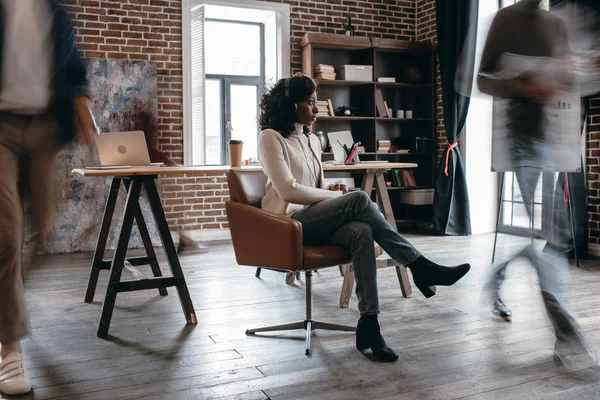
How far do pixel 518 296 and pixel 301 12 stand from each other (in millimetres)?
4182

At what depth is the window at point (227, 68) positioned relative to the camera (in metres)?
6.01

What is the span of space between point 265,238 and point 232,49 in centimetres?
430

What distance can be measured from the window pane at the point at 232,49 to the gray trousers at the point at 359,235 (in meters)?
4.06

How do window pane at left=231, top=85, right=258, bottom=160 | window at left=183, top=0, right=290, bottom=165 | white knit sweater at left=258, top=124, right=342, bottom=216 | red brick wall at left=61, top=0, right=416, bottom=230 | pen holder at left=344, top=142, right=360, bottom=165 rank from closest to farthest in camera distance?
white knit sweater at left=258, top=124, right=342, bottom=216 < pen holder at left=344, top=142, right=360, bottom=165 < red brick wall at left=61, top=0, right=416, bottom=230 < window at left=183, top=0, right=290, bottom=165 < window pane at left=231, top=85, right=258, bottom=160

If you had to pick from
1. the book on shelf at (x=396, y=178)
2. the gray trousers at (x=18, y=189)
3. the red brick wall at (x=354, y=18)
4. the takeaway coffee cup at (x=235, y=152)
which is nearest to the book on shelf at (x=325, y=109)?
the red brick wall at (x=354, y=18)

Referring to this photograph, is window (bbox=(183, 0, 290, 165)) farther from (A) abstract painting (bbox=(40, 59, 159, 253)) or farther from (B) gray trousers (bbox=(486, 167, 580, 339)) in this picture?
(B) gray trousers (bbox=(486, 167, 580, 339))

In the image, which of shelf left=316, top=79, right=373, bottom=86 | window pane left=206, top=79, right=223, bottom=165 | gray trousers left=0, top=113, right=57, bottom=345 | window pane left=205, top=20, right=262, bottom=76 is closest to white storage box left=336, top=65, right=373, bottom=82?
shelf left=316, top=79, right=373, bottom=86

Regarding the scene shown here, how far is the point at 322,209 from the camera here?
268 centimetres

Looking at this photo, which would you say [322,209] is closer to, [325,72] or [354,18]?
[325,72]

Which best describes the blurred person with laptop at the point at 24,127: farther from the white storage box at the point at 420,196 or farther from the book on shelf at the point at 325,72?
the white storage box at the point at 420,196

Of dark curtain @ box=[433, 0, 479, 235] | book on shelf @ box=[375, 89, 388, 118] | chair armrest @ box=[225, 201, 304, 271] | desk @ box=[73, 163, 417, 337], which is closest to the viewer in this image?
chair armrest @ box=[225, 201, 304, 271]

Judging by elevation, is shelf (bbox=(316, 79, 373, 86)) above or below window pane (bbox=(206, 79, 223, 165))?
above

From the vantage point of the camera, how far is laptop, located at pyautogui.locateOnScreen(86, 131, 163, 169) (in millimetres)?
3369

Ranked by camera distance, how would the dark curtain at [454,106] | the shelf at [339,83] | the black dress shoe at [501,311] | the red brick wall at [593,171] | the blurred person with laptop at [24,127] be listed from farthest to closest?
the shelf at [339,83], the dark curtain at [454,106], the red brick wall at [593,171], the black dress shoe at [501,311], the blurred person with laptop at [24,127]
